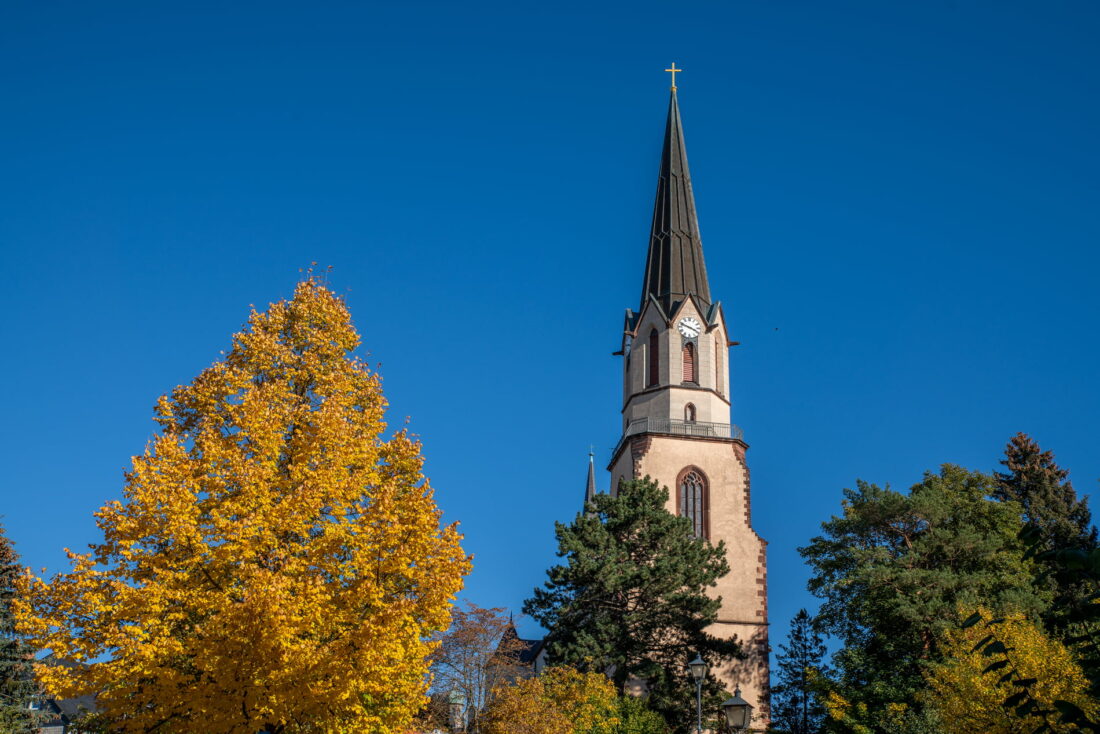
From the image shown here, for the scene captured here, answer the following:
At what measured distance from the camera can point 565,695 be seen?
33.5m

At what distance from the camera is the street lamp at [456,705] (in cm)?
4359

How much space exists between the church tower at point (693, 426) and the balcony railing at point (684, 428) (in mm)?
46

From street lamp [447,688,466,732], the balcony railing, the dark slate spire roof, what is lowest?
street lamp [447,688,466,732]

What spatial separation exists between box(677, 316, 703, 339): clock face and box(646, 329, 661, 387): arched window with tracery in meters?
1.25

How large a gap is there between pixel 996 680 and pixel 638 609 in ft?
52.8

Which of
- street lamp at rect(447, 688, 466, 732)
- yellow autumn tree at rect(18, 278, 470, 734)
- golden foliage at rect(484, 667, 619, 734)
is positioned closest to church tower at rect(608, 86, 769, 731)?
golden foliage at rect(484, 667, 619, 734)

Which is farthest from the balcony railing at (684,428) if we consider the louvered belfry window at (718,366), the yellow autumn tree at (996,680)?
the yellow autumn tree at (996,680)

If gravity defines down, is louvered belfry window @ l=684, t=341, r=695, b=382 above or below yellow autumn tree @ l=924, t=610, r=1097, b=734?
above

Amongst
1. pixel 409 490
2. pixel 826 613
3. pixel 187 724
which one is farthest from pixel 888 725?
pixel 187 724

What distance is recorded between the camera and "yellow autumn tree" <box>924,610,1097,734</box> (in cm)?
2228

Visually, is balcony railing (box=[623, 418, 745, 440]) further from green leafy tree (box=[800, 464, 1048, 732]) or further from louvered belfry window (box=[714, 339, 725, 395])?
green leafy tree (box=[800, 464, 1048, 732])

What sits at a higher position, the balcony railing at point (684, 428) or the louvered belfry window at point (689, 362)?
the louvered belfry window at point (689, 362)

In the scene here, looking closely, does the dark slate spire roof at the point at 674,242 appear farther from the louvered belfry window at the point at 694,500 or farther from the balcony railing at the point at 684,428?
the louvered belfry window at the point at 694,500

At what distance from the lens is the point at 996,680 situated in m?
23.8
